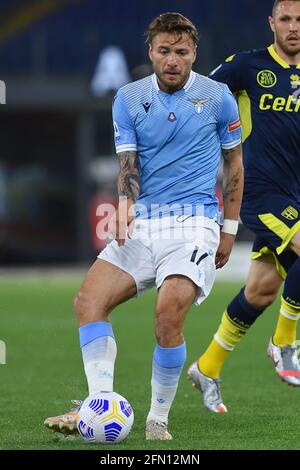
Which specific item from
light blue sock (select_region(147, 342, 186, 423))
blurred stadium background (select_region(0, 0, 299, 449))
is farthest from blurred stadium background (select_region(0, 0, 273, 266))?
light blue sock (select_region(147, 342, 186, 423))

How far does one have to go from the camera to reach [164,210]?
19.7 feet

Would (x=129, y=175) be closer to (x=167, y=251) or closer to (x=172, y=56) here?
(x=167, y=251)

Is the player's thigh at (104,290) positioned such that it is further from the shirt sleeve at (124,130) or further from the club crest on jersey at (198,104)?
the club crest on jersey at (198,104)

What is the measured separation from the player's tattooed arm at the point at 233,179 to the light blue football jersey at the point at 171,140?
0.53ft

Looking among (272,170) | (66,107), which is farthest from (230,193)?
(66,107)

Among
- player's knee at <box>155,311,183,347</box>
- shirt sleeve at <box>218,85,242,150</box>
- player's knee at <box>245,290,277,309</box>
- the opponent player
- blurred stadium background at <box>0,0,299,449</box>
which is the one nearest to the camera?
player's knee at <box>155,311,183,347</box>

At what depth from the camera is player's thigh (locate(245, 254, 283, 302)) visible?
24.4ft

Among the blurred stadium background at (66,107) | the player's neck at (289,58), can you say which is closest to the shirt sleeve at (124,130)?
the player's neck at (289,58)

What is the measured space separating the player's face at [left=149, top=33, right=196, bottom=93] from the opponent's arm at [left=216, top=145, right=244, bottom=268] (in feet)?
1.75

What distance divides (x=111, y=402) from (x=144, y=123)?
4.88ft

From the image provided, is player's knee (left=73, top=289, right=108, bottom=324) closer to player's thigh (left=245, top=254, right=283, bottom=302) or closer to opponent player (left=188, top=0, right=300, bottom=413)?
opponent player (left=188, top=0, right=300, bottom=413)

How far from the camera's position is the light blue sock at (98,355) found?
5773 mm

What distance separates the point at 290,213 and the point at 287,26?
1.18 m
